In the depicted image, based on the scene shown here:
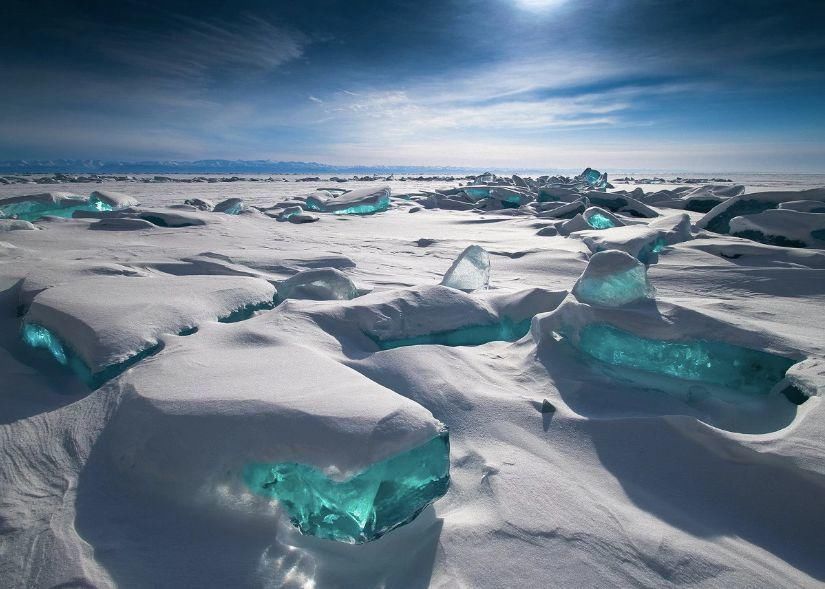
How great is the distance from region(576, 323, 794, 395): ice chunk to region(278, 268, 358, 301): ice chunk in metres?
1.12

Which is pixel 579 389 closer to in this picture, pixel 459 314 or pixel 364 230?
pixel 459 314

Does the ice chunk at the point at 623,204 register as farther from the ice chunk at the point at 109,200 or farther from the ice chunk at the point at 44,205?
the ice chunk at the point at 44,205

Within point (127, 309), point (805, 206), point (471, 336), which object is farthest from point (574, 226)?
point (127, 309)

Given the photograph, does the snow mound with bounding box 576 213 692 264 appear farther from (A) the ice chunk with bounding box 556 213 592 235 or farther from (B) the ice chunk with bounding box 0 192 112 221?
(B) the ice chunk with bounding box 0 192 112 221

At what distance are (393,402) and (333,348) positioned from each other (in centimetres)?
57

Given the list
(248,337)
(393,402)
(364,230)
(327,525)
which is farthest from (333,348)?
(364,230)

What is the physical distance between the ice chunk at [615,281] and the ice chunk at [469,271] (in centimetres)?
75

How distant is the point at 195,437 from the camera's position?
0.96m

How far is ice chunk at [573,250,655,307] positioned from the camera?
5.76 feet

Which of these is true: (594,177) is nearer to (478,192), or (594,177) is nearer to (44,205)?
(478,192)

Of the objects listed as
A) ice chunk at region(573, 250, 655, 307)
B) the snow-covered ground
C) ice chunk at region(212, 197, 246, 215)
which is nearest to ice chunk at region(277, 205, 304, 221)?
ice chunk at region(212, 197, 246, 215)

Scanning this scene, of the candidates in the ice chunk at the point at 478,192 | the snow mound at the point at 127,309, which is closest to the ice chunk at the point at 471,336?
the snow mound at the point at 127,309

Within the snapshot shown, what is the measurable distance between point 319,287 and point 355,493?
1347 millimetres

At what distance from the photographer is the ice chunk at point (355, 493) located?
2.95 ft
